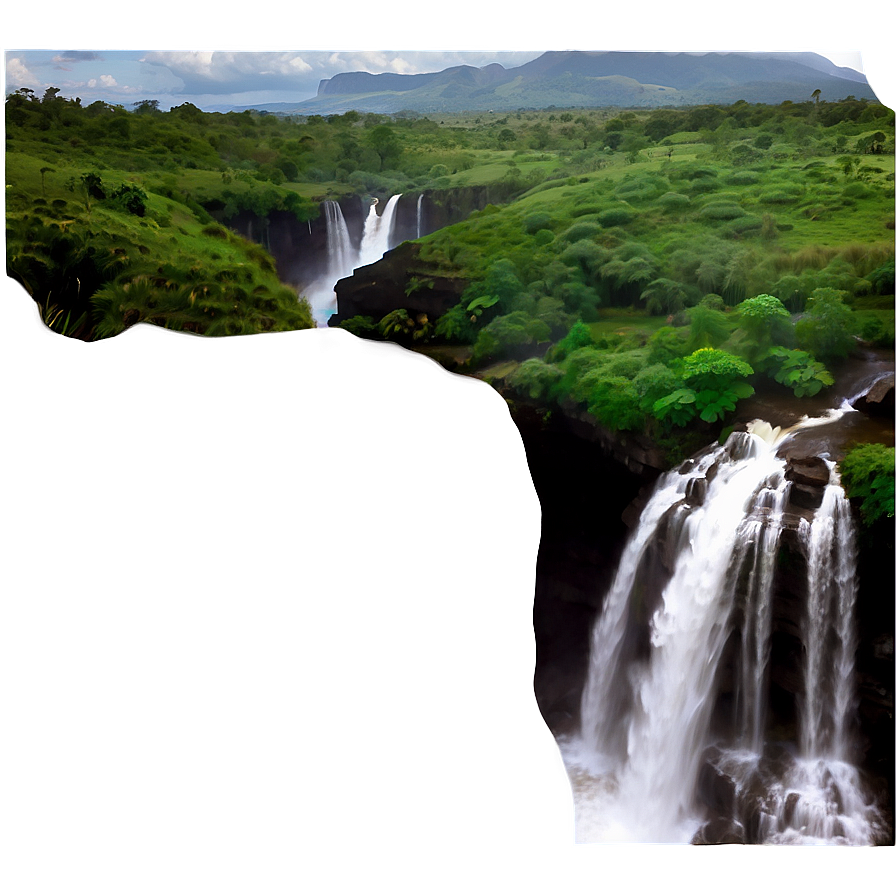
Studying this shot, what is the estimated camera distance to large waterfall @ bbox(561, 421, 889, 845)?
4.84 m

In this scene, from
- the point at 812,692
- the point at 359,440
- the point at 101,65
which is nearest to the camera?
the point at 812,692

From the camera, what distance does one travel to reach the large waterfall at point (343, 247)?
5.62 metres

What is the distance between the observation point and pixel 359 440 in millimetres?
5645

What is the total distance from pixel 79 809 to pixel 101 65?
15.3ft

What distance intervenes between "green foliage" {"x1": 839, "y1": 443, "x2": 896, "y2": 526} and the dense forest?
55 cm

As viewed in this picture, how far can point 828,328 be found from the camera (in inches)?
196

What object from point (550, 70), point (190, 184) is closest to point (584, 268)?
point (550, 70)

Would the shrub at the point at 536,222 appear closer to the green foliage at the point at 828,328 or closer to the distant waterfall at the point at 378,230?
the distant waterfall at the point at 378,230

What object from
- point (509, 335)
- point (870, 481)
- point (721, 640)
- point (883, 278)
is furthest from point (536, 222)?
point (721, 640)

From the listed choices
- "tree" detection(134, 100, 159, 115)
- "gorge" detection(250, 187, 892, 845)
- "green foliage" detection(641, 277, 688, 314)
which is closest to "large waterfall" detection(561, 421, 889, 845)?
"gorge" detection(250, 187, 892, 845)

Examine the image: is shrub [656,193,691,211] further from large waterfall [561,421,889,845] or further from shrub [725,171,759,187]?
large waterfall [561,421,889,845]

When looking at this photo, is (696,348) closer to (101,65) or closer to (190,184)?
(190,184)

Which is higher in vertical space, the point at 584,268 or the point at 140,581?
the point at 584,268

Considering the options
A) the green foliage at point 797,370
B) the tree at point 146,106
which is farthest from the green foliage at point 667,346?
the tree at point 146,106
